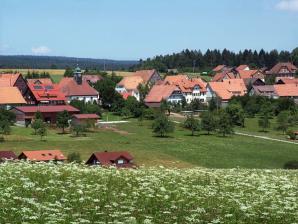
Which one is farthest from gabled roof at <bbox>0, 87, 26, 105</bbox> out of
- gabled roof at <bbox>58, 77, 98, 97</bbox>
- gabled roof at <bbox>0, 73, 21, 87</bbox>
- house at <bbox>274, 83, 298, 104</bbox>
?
house at <bbox>274, 83, 298, 104</bbox>

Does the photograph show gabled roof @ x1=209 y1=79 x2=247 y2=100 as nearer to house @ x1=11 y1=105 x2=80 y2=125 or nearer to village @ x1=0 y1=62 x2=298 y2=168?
village @ x1=0 y1=62 x2=298 y2=168

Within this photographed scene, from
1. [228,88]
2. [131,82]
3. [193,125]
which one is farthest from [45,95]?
[228,88]

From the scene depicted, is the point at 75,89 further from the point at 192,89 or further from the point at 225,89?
the point at 225,89

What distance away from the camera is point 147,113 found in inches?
3526

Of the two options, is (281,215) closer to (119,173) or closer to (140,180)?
(140,180)

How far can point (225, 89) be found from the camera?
→ 123 m

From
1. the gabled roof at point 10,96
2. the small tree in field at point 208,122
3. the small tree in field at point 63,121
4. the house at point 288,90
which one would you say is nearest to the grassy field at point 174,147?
the small tree in field at point 63,121

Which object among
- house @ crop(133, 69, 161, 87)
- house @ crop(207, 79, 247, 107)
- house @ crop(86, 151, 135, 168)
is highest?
house @ crop(133, 69, 161, 87)

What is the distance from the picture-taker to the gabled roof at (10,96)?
306 ft

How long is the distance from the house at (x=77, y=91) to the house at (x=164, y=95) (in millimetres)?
10516

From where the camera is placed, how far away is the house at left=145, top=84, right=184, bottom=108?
4407 inches

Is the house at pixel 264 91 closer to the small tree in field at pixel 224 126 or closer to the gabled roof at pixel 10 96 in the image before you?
the small tree in field at pixel 224 126

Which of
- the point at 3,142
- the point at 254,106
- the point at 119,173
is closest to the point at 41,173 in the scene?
the point at 119,173

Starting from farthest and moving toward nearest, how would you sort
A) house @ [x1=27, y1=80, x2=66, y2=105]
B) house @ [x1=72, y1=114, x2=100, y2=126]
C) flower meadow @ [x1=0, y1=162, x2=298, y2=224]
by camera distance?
house @ [x1=27, y1=80, x2=66, y2=105]
house @ [x1=72, y1=114, x2=100, y2=126]
flower meadow @ [x1=0, y1=162, x2=298, y2=224]
